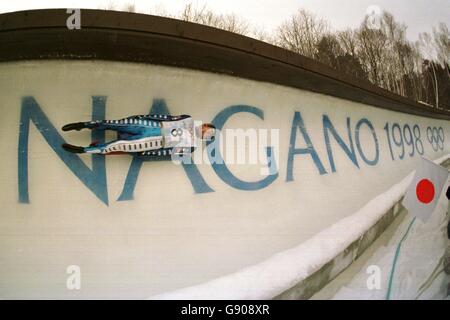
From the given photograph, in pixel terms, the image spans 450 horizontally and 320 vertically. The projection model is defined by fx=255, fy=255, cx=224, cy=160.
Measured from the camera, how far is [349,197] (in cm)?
341

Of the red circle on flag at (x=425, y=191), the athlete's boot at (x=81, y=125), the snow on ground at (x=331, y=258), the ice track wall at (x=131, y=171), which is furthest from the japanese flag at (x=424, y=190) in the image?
the athlete's boot at (x=81, y=125)

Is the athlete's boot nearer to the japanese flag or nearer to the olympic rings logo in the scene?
the japanese flag

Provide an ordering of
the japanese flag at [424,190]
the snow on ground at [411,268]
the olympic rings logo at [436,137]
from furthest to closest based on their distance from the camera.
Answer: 1. the olympic rings logo at [436,137]
2. the snow on ground at [411,268]
3. the japanese flag at [424,190]

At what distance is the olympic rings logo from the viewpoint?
7.59 m

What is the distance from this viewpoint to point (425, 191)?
222 centimetres

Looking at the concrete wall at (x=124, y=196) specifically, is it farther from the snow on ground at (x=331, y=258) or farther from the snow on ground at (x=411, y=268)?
the snow on ground at (x=411, y=268)

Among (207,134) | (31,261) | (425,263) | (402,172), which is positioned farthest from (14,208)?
(402,172)

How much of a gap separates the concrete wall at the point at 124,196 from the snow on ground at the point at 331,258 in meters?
0.11

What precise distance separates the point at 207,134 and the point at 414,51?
9.83 meters

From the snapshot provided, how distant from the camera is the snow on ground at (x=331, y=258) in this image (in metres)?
2.25

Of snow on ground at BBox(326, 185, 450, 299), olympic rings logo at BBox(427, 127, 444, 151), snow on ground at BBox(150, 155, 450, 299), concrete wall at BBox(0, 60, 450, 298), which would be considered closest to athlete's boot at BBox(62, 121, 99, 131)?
concrete wall at BBox(0, 60, 450, 298)

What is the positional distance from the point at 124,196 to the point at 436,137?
31.6ft

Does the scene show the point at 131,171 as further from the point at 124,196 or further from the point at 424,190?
the point at 424,190

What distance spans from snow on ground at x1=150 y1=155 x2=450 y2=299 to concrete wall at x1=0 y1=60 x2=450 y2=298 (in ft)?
0.37
